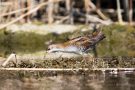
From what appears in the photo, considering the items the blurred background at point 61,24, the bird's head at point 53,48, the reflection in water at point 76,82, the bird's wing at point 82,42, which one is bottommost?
the reflection in water at point 76,82

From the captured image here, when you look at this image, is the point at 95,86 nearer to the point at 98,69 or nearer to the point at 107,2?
the point at 98,69

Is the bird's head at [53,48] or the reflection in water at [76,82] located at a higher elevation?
the bird's head at [53,48]

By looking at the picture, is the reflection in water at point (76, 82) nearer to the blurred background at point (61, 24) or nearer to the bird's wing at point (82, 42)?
the bird's wing at point (82, 42)

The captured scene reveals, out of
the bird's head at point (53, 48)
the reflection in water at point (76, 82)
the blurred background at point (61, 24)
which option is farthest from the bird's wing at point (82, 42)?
the blurred background at point (61, 24)

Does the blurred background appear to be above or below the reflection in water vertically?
above

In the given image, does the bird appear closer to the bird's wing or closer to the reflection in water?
the bird's wing

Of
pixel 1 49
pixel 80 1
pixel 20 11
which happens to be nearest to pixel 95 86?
pixel 1 49

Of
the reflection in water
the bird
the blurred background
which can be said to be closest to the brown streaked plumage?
the bird

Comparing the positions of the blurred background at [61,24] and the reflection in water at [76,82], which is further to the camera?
the blurred background at [61,24]

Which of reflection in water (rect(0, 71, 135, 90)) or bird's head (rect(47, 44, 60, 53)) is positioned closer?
reflection in water (rect(0, 71, 135, 90))
